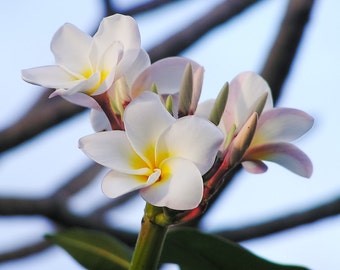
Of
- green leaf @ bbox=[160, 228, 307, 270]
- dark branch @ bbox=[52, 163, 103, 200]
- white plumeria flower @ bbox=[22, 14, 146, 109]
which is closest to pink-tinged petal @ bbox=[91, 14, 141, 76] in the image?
white plumeria flower @ bbox=[22, 14, 146, 109]

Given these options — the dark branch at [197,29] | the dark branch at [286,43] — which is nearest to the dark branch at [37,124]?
the dark branch at [197,29]

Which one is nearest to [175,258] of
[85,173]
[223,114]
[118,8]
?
[223,114]

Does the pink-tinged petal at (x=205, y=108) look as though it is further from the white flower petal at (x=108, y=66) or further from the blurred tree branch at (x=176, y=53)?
the blurred tree branch at (x=176, y=53)

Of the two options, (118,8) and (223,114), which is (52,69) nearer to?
(223,114)

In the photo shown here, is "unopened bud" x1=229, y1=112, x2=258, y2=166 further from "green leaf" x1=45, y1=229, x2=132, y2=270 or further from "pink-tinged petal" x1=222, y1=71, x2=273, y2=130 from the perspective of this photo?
"green leaf" x1=45, y1=229, x2=132, y2=270

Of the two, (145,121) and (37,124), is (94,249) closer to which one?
(145,121)

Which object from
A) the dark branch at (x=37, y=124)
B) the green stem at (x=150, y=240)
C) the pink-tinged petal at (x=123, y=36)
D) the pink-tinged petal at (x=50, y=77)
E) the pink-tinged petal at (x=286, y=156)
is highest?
the pink-tinged petal at (x=123, y=36)

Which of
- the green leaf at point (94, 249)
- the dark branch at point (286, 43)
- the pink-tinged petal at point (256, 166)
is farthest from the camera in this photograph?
the dark branch at point (286, 43)
